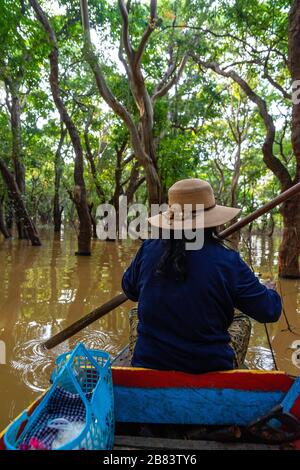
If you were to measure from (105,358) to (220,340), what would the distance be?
619mm

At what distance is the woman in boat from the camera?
1974 millimetres

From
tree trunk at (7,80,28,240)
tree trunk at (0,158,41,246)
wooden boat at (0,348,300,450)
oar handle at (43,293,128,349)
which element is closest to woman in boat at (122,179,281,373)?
wooden boat at (0,348,300,450)

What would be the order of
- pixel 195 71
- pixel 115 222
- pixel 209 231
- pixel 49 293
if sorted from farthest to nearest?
pixel 115 222, pixel 195 71, pixel 49 293, pixel 209 231

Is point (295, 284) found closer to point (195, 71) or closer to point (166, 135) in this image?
point (166, 135)

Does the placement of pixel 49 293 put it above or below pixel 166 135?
below

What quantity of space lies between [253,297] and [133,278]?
74 cm

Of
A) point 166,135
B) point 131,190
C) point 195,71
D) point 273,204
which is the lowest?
point 273,204

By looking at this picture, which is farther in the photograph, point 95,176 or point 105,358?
point 95,176

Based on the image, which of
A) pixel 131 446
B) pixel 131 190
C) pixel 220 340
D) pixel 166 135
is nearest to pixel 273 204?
pixel 220 340

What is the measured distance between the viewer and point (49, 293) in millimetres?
7266

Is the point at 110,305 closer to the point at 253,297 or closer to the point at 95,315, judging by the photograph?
the point at 95,315

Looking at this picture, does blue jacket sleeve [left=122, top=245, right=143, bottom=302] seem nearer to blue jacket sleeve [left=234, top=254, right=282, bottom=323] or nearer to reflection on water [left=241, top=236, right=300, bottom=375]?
blue jacket sleeve [left=234, top=254, right=282, bottom=323]

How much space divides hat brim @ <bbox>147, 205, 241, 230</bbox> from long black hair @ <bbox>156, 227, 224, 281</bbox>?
58 millimetres

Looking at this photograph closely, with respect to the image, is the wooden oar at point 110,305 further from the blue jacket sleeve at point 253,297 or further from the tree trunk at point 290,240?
the tree trunk at point 290,240
